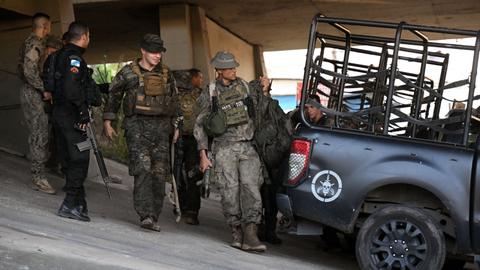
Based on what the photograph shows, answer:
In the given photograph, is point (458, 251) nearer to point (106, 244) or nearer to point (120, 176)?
point (106, 244)

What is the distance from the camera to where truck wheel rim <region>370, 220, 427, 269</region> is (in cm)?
580

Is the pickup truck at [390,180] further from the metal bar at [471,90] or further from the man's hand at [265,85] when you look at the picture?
the man's hand at [265,85]

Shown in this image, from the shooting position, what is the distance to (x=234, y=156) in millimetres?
6801

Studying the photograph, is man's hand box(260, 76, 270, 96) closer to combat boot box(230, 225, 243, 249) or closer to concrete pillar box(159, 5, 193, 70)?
combat boot box(230, 225, 243, 249)

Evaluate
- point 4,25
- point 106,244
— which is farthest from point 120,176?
point 106,244

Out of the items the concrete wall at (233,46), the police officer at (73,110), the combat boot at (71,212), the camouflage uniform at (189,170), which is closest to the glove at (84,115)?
the police officer at (73,110)

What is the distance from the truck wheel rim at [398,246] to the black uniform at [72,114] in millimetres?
2738

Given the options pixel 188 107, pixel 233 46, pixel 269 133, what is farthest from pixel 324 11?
pixel 269 133

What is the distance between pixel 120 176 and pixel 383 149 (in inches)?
241

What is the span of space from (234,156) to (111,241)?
146 cm

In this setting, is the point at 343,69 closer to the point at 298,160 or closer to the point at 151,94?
the point at 298,160

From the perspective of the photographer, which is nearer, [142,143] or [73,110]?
[73,110]

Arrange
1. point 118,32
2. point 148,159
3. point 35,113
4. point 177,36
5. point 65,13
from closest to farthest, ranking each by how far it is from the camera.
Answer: point 148,159, point 35,113, point 65,13, point 177,36, point 118,32

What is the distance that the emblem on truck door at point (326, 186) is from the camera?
6125 mm
